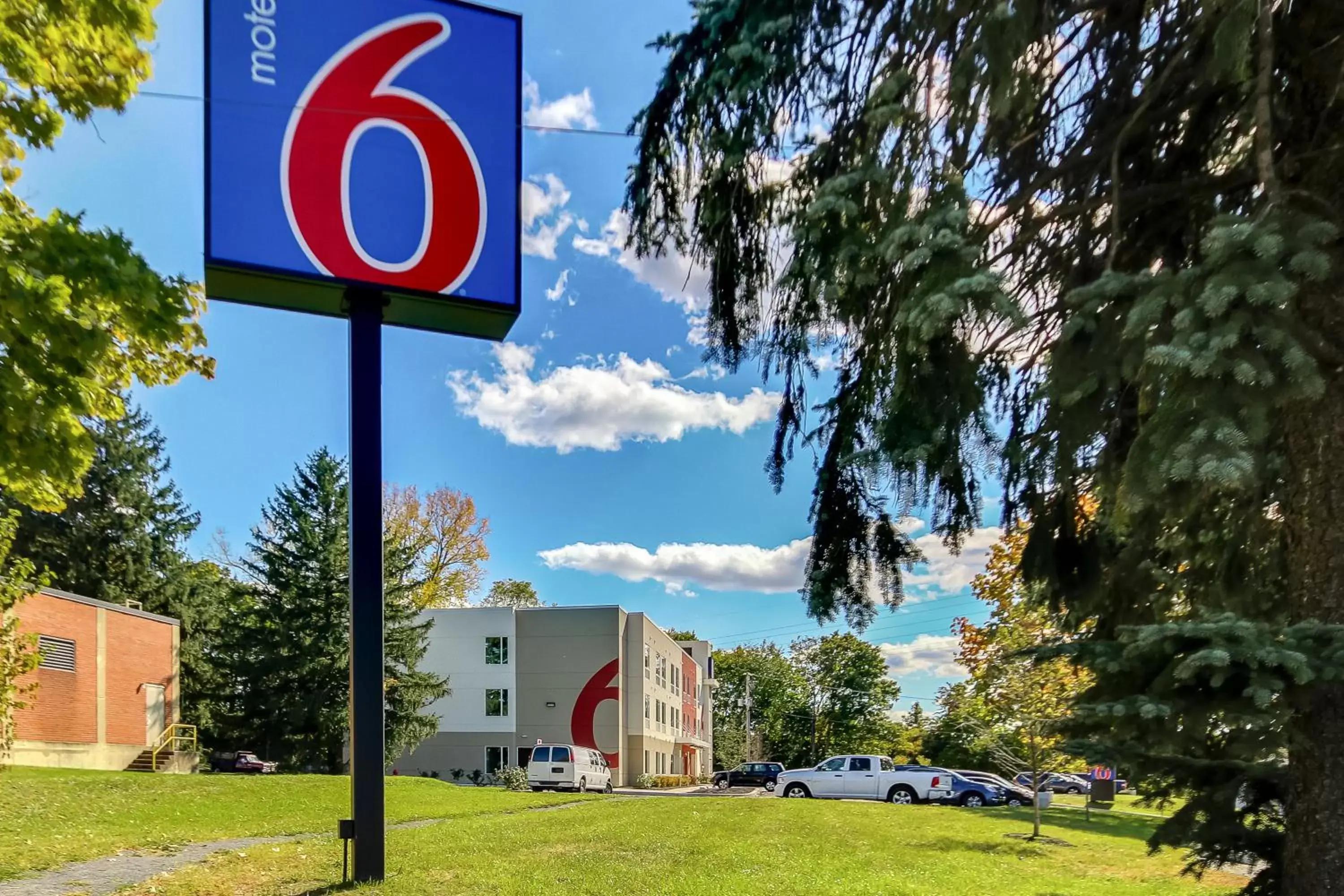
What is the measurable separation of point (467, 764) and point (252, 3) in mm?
36902

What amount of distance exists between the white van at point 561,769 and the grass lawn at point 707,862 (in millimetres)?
12106

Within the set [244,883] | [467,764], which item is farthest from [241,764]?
[244,883]

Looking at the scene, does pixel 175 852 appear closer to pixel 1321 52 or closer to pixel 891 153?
pixel 891 153

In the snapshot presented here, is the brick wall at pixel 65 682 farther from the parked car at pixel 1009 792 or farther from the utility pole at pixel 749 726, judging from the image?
the utility pole at pixel 749 726

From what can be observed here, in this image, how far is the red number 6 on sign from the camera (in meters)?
7.87

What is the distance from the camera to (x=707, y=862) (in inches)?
360

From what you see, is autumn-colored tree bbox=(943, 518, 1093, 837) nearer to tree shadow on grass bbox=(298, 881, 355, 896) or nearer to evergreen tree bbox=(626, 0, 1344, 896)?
evergreen tree bbox=(626, 0, 1344, 896)

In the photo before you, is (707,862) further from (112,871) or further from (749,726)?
(749,726)

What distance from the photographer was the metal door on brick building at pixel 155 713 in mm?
28234

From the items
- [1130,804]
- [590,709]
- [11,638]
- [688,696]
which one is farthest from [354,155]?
[688,696]

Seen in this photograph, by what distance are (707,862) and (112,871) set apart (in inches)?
226

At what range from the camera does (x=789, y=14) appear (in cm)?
482

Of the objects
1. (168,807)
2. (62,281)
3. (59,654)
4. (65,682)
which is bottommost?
(168,807)

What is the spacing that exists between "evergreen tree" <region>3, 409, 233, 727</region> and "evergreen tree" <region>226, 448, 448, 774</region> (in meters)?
3.54
